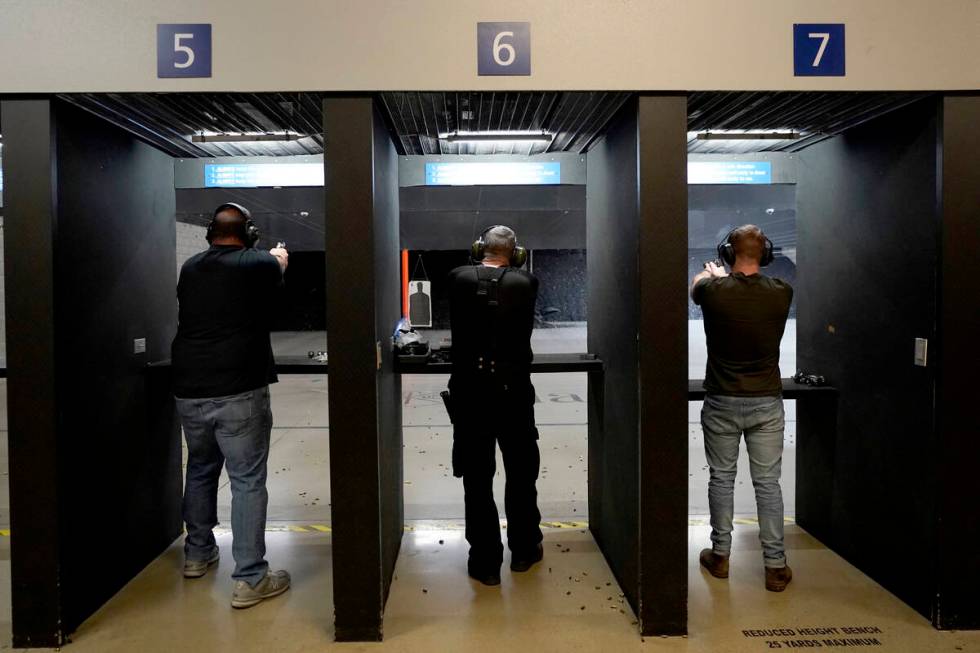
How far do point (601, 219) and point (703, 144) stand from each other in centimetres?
107

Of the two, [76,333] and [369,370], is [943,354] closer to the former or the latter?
[369,370]

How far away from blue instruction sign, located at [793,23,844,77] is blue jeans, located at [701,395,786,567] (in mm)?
1308

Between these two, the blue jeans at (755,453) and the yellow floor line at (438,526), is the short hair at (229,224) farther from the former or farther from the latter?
the blue jeans at (755,453)

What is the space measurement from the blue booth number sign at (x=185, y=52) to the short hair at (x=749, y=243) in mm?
2200

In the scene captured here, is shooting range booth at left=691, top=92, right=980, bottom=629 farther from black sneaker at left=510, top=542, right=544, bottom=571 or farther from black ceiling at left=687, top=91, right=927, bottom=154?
black sneaker at left=510, top=542, right=544, bottom=571

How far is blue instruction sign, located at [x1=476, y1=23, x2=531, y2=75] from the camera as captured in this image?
6.89 ft

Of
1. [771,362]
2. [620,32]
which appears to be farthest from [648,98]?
[771,362]

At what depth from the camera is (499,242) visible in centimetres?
259

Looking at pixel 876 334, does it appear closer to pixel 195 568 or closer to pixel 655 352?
pixel 655 352

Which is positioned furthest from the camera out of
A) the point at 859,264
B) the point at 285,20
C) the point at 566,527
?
the point at 566,527

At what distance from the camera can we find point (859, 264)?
8.87 feet

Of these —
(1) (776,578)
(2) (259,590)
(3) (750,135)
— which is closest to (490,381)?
(2) (259,590)

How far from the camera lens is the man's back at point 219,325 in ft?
7.81

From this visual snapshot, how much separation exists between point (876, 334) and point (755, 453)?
2.51 ft
